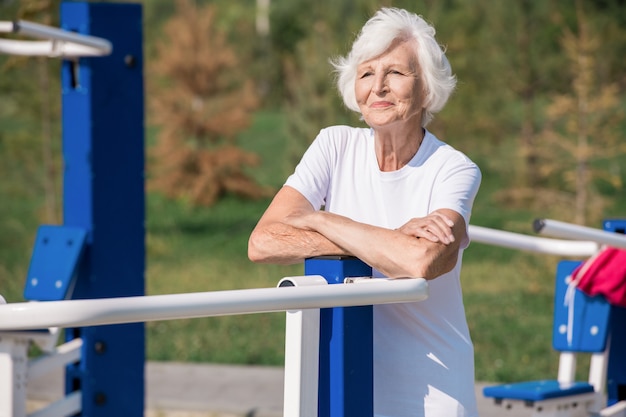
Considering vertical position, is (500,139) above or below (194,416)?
above

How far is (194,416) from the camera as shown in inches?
205

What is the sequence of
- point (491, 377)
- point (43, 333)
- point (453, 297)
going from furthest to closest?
point (491, 377) < point (43, 333) < point (453, 297)

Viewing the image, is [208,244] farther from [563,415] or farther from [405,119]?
[405,119]

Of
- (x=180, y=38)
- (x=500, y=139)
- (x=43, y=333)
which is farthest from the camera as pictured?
(x=180, y=38)

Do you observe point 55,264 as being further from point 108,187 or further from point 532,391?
point 532,391

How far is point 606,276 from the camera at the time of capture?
164 inches

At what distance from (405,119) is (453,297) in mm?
409

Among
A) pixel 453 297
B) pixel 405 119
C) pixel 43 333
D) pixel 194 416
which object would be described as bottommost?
pixel 194 416

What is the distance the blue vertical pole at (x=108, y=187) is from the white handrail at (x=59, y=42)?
72mm

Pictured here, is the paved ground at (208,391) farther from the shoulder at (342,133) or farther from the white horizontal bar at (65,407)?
the shoulder at (342,133)

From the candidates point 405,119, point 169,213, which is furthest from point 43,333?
point 169,213

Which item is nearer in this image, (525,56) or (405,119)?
(405,119)

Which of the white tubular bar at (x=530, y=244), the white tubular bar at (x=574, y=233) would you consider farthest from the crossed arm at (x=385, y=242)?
the white tubular bar at (x=530, y=244)

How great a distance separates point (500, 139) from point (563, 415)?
970cm
